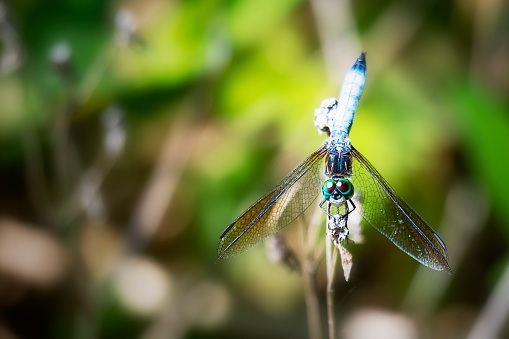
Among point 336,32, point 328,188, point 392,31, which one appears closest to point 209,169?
point 336,32

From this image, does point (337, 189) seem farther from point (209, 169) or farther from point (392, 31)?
point (392, 31)

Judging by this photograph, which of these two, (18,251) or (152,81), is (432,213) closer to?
(152,81)

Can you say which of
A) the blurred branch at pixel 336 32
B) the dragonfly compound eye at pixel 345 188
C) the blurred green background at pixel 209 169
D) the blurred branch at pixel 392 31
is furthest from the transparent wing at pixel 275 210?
the blurred branch at pixel 392 31

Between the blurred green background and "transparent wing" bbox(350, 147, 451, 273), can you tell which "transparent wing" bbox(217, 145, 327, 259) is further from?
the blurred green background

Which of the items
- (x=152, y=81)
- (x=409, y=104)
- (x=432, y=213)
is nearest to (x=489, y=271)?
(x=432, y=213)

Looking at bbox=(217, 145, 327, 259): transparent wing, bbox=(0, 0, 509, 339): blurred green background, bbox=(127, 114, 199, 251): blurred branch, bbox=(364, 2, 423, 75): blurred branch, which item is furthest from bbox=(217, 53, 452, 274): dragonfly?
bbox=(364, 2, 423, 75): blurred branch

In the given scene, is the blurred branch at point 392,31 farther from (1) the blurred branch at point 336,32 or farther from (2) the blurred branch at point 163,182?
(2) the blurred branch at point 163,182
